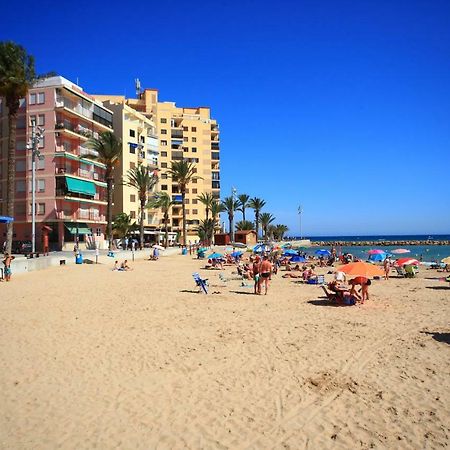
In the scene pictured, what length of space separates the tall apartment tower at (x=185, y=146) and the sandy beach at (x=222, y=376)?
6207 cm

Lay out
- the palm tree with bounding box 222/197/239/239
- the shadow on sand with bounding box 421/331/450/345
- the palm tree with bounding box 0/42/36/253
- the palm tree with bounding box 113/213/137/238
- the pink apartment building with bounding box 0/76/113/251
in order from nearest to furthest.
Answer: the shadow on sand with bounding box 421/331/450/345, the palm tree with bounding box 0/42/36/253, the pink apartment building with bounding box 0/76/113/251, the palm tree with bounding box 113/213/137/238, the palm tree with bounding box 222/197/239/239

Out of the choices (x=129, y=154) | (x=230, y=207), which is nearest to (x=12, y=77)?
(x=129, y=154)

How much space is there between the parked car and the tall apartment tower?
34402mm

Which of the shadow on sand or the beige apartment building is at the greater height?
the beige apartment building

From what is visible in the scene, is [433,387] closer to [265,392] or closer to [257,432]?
[265,392]

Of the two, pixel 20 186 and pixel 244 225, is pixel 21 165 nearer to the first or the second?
pixel 20 186

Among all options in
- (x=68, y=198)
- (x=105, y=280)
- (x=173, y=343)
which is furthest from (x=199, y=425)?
(x=68, y=198)

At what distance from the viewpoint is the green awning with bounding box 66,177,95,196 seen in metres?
42.3

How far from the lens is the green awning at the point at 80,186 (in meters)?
42.3

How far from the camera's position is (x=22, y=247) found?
1474 inches

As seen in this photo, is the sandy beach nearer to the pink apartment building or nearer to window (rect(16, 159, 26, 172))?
the pink apartment building

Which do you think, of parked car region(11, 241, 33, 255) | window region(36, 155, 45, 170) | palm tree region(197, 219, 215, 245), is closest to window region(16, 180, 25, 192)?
window region(36, 155, 45, 170)

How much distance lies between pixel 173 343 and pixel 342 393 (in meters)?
4.12

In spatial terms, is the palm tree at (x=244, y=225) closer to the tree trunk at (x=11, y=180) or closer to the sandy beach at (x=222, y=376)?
the tree trunk at (x=11, y=180)
